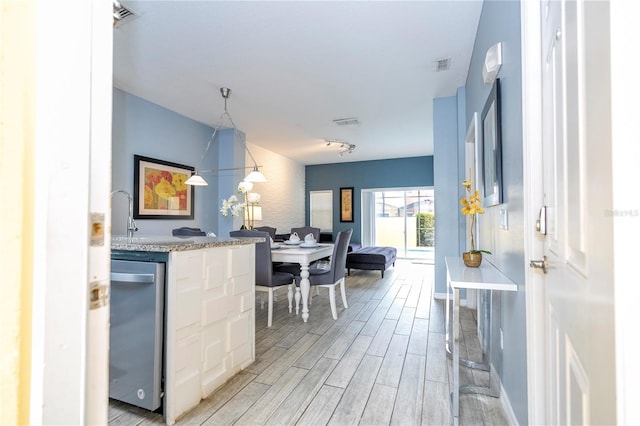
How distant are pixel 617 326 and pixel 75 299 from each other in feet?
2.71

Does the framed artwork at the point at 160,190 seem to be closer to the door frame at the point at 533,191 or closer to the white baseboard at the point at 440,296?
the white baseboard at the point at 440,296

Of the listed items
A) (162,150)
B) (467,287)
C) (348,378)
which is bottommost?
(348,378)

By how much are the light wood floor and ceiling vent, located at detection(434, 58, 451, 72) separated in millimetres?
2690

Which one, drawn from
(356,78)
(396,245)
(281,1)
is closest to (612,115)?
(281,1)

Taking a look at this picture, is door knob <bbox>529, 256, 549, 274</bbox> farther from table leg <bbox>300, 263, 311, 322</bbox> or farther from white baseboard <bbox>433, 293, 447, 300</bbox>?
white baseboard <bbox>433, 293, 447, 300</bbox>

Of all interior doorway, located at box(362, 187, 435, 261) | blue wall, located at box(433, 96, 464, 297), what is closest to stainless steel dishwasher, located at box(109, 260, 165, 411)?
blue wall, located at box(433, 96, 464, 297)

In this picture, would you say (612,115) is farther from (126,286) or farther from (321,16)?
(321,16)

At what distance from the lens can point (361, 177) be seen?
793cm

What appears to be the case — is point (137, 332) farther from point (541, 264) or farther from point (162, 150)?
point (162, 150)

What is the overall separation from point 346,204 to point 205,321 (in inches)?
253

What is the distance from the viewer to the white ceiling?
2338 millimetres

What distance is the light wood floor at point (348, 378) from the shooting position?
1.63 m

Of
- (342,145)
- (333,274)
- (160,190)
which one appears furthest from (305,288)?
(342,145)

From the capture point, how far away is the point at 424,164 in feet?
24.2
